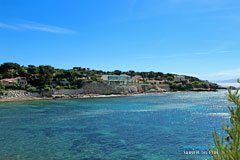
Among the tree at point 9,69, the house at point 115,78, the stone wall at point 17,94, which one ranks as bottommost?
the stone wall at point 17,94

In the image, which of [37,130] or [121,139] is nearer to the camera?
[121,139]

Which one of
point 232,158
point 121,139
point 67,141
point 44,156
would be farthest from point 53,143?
point 232,158

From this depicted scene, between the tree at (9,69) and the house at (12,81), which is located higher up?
the tree at (9,69)

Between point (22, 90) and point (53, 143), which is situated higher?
point (22, 90)

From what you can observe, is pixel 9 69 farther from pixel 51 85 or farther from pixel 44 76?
pixel 51 85

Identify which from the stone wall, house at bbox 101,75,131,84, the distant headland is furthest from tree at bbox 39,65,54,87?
house at bbox 101,75,131,84

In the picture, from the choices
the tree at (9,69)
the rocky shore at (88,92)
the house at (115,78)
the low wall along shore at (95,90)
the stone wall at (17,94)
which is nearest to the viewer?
the stone wall at (17,94)

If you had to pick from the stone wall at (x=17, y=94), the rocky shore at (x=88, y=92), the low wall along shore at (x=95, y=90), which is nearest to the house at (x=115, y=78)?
the rocky shore at (x=88, y=92)

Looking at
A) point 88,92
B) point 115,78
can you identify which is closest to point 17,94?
point 88,92

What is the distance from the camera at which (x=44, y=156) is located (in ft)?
42.0

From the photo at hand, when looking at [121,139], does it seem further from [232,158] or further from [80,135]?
[232,158]

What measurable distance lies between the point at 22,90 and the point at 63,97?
1331 centimetres

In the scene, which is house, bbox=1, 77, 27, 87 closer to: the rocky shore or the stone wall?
the stone wall

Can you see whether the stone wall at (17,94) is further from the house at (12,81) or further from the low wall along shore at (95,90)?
the house at (12,81)
